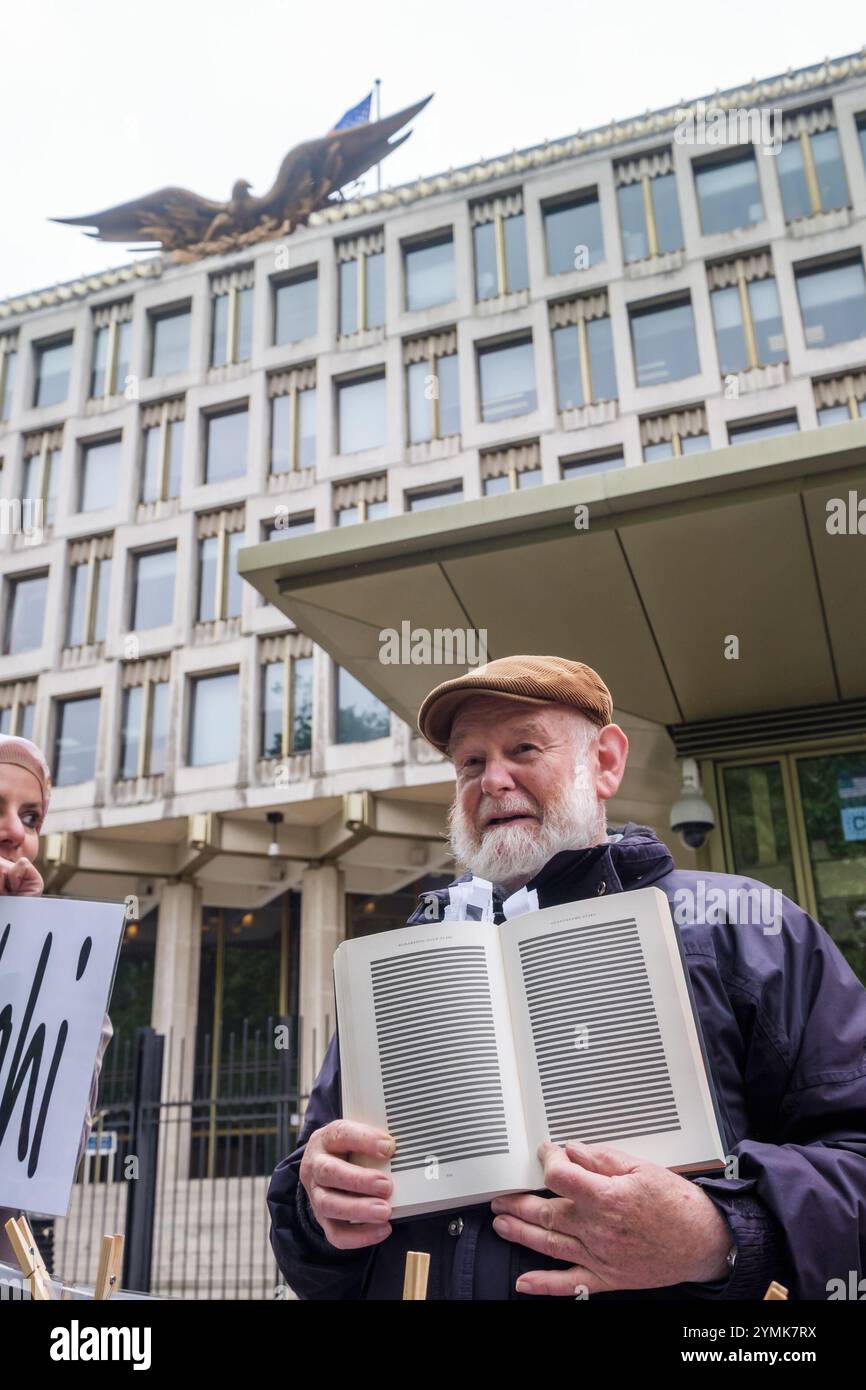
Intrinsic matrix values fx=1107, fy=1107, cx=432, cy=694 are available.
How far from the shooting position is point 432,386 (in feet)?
84.2

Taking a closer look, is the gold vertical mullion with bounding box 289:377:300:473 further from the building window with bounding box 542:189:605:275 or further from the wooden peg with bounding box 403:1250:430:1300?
the wooden peg with bounding box 403:1250:430:1300

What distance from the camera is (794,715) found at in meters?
8.29

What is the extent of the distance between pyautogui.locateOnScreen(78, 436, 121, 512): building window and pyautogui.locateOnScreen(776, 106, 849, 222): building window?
16.7 m

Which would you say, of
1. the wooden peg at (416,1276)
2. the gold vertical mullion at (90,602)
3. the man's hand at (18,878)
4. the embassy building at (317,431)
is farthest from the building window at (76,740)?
the wooden peg at (416,1276)

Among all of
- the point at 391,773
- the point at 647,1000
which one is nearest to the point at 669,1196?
the point at 647,1000

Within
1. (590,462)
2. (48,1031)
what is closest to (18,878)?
(48,1031)

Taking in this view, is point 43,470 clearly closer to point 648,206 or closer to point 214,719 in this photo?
point 214,719

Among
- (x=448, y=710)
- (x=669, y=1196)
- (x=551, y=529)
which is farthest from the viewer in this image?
(x=551, y=529)

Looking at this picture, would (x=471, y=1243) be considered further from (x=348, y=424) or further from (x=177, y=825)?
(x=348, y=424)

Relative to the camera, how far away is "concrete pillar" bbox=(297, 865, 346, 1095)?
74.8ft

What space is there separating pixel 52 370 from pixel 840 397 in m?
19.8

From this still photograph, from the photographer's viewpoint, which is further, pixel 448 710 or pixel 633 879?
pixel 448 710

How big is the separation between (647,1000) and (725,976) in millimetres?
342

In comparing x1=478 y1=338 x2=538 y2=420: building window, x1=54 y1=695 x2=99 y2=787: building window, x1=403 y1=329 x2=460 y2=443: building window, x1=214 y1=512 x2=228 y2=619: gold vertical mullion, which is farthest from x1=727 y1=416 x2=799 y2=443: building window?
x1=54 y1=695 x2=99 y2=787: building window
